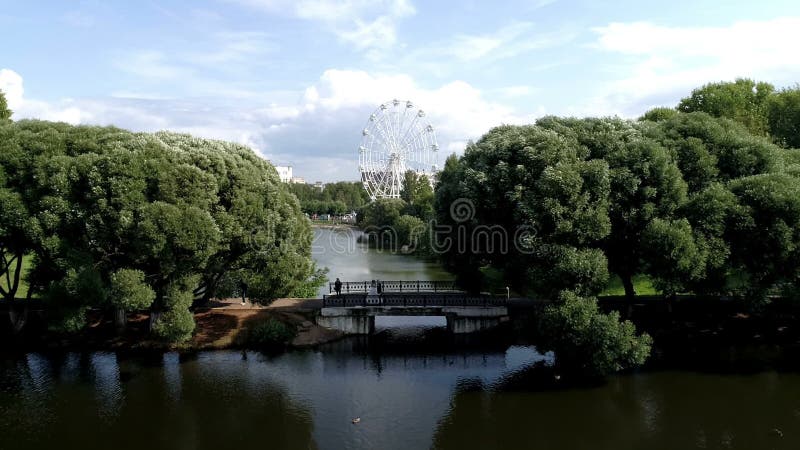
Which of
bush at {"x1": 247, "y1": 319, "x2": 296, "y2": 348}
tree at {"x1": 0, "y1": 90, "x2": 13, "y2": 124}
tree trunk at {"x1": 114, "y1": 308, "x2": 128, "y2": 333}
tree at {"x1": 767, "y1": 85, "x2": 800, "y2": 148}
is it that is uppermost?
tree at {"x1": 0, "y1": 90, "x2": 13, "y2": 124}

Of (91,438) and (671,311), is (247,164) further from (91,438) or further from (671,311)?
(671,311)

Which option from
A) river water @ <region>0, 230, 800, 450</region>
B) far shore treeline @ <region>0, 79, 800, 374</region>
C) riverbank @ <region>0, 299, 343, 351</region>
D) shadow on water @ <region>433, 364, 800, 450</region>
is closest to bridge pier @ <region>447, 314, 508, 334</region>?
river water @ <region>0, 230, 800, 450</region>

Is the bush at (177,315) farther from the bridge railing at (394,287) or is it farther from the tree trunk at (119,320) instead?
the bridge railing at (394,287)

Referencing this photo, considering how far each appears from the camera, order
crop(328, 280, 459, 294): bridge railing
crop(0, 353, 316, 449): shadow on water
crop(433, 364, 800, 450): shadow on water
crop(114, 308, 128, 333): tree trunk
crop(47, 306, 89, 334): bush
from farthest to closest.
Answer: crop(328, 280, 459, 294): bridge railing → crop(114, 308, 128, 333): tree trunk → crop(47, 306, 89, 334): bush → crop(0, 353, 316, 449): shadow on water → crop(433, 364, 800, 450): shadow on water

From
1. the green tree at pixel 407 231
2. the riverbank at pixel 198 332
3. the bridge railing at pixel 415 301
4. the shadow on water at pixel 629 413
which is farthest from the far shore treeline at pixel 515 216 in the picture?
the green tree at pixel 407 231

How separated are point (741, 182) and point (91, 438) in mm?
26402

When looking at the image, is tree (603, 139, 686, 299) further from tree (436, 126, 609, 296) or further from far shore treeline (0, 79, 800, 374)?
tree (436, 126, 609, 296)

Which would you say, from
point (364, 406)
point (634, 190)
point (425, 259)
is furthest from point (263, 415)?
point (425, 259)

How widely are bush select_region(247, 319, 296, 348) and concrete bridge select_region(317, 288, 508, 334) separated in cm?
244

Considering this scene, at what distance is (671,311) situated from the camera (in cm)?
2869

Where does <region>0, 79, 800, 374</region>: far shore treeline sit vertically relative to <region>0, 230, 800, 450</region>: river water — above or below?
above

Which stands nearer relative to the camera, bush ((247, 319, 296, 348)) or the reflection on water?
the reflection on water

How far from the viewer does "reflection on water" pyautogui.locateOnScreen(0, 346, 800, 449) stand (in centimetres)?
1817

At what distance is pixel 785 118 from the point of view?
40875 mm
